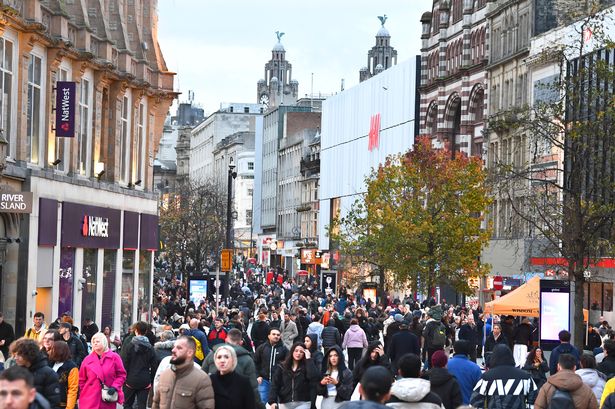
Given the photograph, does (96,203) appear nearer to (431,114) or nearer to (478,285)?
(478,285)

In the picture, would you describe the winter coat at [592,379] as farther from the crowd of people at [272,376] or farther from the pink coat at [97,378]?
the pink coat at [97,378]

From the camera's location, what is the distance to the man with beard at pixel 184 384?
14.0m

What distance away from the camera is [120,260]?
48.4 m

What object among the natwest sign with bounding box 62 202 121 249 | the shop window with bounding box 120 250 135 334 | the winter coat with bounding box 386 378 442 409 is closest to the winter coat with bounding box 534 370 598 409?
the winter coat with bounding box 386 378 442 409

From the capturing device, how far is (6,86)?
36656 mm

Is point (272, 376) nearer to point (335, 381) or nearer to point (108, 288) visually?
point (335, 381)

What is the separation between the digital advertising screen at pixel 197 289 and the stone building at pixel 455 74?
30.0 metres

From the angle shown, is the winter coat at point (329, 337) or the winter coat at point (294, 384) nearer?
the winter coat at point (294, 384)

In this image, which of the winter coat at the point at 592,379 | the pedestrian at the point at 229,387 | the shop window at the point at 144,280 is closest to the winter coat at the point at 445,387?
the pedestrian at the point at 229,387

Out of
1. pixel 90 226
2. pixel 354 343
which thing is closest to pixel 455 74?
pixel 90 226

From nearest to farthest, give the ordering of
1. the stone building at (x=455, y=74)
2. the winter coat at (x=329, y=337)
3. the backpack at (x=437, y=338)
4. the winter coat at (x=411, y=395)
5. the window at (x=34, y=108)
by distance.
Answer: the winter coat at (x=411, y=395) < the winter coat at (x=329, y=337) < the backpack at (x=437, y=338) < the window at (x=34, y=108) < the stone building at (x=455, y=74)

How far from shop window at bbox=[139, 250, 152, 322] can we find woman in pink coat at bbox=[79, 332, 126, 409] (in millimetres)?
33815

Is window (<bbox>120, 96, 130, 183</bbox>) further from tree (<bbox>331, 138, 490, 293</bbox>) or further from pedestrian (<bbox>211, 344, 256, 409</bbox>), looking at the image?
pedestrian (<bbox>211, 344, 256, 409</bbox>)

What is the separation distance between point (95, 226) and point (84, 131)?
8.63 ft
